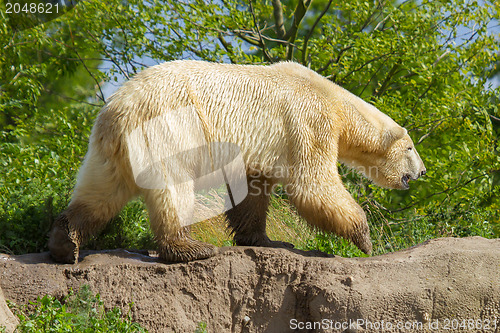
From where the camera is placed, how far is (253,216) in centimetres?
529

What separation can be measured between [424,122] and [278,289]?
5.36 metres

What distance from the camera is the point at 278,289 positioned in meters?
4.51

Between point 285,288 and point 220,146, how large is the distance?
4.35 feet

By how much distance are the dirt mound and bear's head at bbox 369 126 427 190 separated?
1.24 metres

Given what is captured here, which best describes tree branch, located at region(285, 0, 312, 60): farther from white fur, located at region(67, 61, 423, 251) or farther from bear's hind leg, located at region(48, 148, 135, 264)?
bear's hind leg, located at region(48, 148, 135, 264)

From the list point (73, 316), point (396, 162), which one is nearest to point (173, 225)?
point (73, 316)

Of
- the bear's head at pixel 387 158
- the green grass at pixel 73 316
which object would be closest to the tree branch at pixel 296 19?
the bear's head at pixel 387 158

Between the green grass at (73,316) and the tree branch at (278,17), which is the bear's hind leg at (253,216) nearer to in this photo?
the green grass at (73,316)

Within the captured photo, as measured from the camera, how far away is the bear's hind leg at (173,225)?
14.0 feet

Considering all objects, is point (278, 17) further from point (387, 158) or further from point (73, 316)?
point (73, 316)

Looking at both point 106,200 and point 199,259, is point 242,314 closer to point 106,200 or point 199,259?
point 199,259

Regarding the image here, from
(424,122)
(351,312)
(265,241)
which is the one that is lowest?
(351,312)

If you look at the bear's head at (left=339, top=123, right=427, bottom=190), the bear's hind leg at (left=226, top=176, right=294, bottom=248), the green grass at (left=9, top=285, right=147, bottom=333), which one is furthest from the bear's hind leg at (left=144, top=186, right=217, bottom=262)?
the bear's head at (left=339, top=123, right=427, bottom=190)

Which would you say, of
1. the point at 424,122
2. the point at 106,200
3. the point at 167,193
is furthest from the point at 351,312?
the point at 424,122
